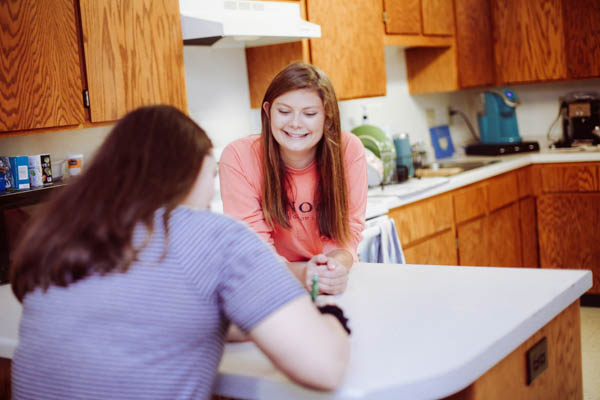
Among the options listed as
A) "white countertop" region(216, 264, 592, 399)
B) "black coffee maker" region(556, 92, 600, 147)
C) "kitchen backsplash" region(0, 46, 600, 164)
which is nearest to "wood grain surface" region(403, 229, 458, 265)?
"kitchen backsplash" region(0, 46, 600, 164)

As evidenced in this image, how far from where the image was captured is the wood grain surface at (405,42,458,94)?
14.0ft

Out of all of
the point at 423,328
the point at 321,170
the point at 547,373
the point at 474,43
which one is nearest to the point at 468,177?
the point at 474,43

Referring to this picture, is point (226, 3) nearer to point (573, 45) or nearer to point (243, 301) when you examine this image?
point (243, 301)

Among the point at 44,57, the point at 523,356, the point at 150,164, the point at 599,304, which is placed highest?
the point at 44,57

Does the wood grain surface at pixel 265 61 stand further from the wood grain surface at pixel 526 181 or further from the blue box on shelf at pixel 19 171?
the wood grain surface at pixel 526 181

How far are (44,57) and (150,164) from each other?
4.13ft

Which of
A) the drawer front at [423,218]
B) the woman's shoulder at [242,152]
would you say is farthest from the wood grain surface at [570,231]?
the woman's shoulder at [242,152]

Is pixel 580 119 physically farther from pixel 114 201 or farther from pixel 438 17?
pixel 114 201

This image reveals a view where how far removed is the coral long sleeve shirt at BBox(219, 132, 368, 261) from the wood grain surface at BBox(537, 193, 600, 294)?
7.87 ft

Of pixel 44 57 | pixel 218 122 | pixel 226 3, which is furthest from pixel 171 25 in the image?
pixel 218 122

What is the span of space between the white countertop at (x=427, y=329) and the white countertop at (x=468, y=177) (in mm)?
1306

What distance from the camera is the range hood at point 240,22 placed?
8.21 feet

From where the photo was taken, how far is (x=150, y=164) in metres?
0.99

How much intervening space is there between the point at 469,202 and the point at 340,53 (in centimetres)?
108
